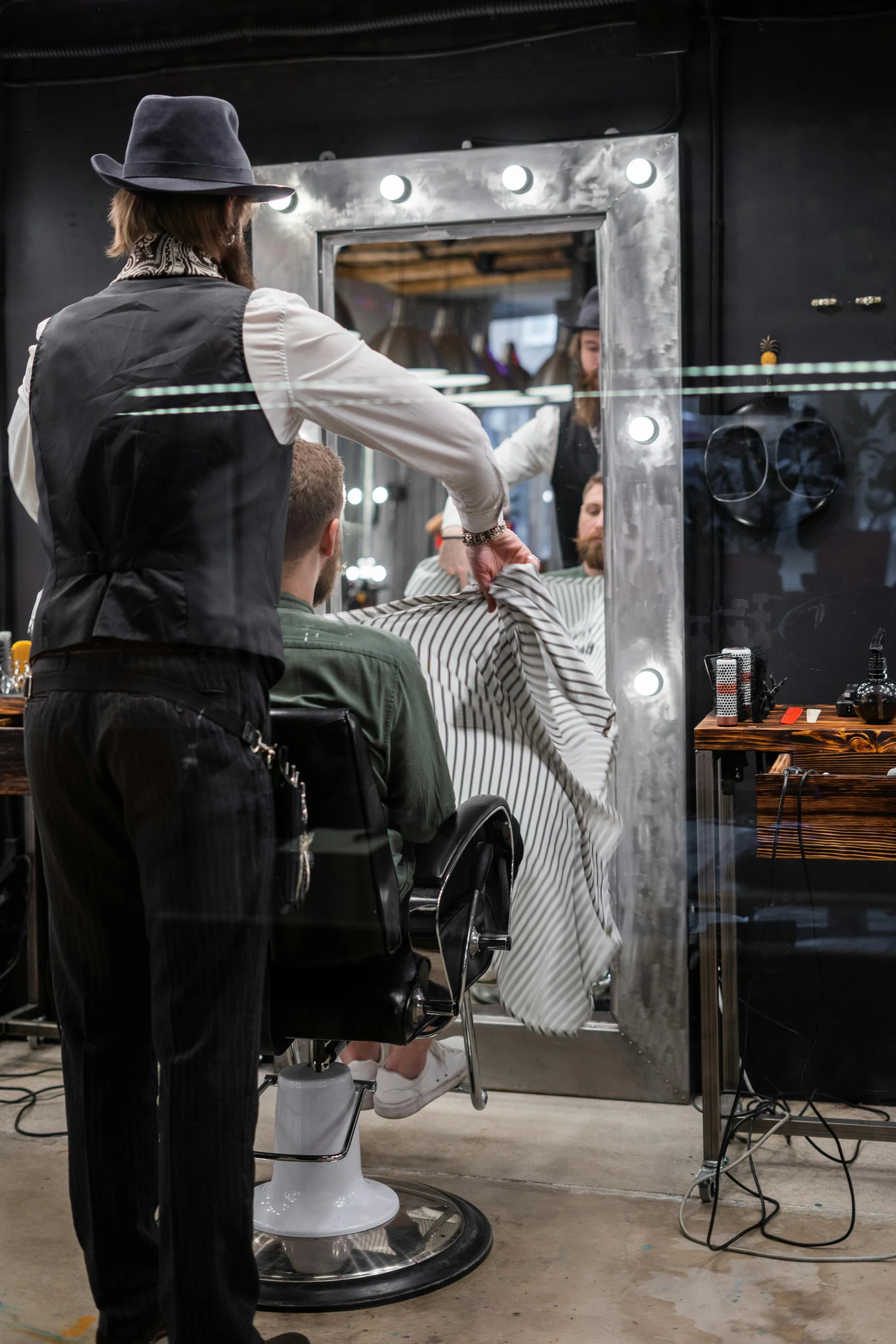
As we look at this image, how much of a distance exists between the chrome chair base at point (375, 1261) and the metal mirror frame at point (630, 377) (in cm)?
43

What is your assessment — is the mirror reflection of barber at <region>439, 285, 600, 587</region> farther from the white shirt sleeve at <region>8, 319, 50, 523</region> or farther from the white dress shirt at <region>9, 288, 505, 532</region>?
the white shirt sleeve at <region>8, 319, 50, 523</region>

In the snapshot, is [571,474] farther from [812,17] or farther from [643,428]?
[812,17]

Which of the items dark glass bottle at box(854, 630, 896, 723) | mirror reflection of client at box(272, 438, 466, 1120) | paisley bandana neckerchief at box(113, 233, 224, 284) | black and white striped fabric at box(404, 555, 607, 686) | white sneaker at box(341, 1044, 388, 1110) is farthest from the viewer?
white sneaker at box(341, 1044, 388, 1110)

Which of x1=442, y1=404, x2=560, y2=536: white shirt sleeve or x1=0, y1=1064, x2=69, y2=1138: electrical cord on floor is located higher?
x1=442, y1=404, x2=560, y2=536: white shirt sleeve

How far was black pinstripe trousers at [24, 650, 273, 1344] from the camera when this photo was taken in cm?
145

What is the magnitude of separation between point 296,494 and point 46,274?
0.78 m

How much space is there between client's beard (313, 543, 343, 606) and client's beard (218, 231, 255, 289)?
393 mm

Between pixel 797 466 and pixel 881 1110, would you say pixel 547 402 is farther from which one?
pixel 881 1110

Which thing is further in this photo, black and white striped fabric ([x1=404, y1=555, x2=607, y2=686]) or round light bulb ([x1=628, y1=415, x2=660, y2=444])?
black and white striped fabric ([x1=404, y1=555, x2=607, y2=686])

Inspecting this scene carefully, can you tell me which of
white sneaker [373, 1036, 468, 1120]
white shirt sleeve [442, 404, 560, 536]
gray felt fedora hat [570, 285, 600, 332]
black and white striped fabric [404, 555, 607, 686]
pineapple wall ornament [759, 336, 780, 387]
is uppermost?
gray felt fedora hat [570, 285, 600, 332]

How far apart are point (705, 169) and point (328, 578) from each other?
113cm

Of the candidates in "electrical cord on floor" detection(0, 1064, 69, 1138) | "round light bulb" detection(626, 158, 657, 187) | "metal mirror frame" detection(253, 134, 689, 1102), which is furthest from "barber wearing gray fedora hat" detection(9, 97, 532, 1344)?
"round light bulb" detection(626, 158, 657, 187)

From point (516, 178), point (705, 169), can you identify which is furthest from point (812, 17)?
point (516, 178)

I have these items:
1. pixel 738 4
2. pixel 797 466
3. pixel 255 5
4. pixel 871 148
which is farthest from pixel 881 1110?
pixel 255 5
